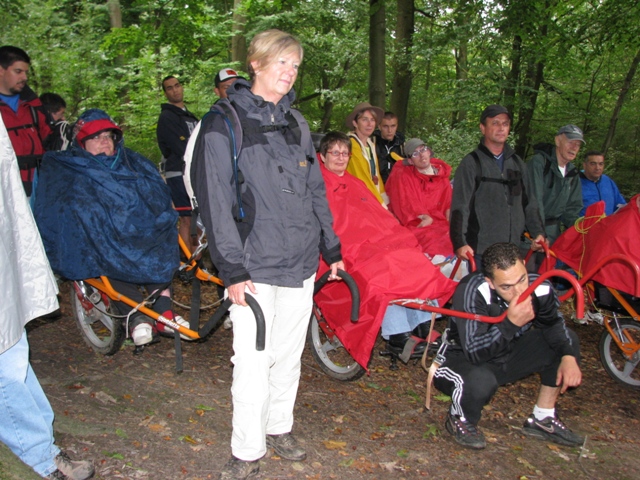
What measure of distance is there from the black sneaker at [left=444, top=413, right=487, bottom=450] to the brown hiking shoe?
2300 mm

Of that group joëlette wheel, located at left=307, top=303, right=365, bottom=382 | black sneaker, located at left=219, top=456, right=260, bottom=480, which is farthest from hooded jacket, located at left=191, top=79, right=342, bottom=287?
joëlette wheel, located at left=307, top=303, right=365, bottom=382

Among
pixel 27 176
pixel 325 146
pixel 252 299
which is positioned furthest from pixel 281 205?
pixel 27 176

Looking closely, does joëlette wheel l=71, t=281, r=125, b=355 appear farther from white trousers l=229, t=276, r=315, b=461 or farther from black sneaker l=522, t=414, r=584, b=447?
black sneaker l=522, t=414, r=584, b=447

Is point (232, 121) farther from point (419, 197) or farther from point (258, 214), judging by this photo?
point (419, 197)

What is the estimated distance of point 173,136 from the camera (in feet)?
21.2

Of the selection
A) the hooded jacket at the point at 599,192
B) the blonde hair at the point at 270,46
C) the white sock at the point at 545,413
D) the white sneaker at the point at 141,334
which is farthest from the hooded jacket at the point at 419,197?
the blonde hair at the point at 270,46

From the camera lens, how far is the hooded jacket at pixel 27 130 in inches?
214

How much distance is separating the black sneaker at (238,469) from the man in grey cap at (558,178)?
163 inches

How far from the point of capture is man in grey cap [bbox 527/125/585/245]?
6.06 metres

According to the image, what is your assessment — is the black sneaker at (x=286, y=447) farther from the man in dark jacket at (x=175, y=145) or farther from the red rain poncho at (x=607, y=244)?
the man in dark jacket at (x=175, y=145)

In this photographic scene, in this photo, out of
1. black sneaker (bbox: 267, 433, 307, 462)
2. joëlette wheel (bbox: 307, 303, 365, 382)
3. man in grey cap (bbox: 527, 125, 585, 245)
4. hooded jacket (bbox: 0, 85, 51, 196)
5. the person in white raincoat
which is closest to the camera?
the person in white raincoat

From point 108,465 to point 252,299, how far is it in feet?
4.42

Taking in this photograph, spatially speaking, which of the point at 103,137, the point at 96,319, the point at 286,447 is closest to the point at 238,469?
the point at 286,447

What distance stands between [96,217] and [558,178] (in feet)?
14.9
